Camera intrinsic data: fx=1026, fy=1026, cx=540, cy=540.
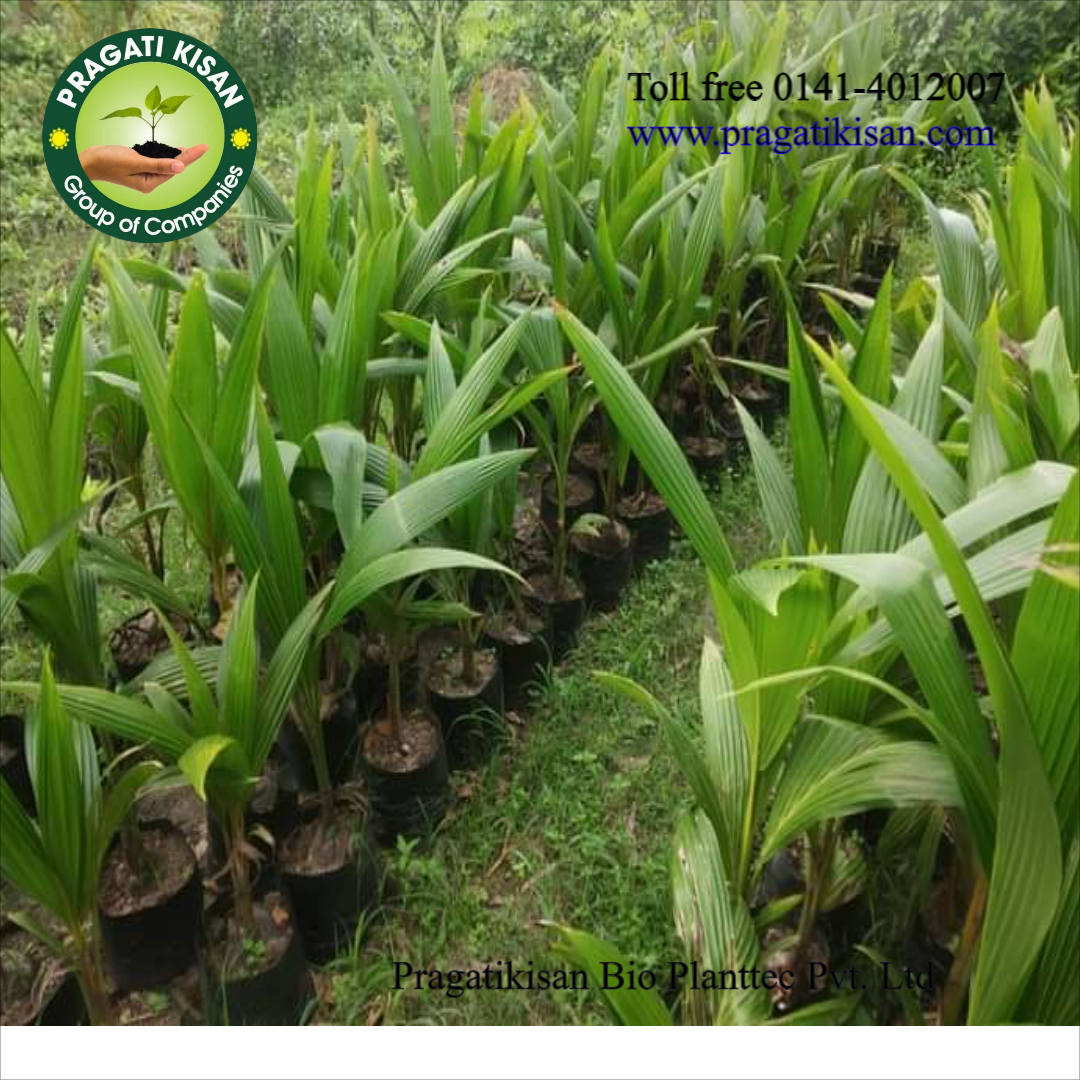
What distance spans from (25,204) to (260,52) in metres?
0.43

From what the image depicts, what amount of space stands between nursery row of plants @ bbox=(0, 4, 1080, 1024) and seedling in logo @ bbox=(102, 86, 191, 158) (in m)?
0.10

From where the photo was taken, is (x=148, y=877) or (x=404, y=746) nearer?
(x=148, y=877)

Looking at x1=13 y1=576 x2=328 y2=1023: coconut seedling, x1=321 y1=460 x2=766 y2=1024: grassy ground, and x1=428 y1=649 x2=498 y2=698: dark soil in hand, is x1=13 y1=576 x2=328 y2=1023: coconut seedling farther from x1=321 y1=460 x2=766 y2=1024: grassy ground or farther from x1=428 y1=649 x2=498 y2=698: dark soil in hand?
x1=428 y1=649 x2=498 y2=698: dark soil in hand

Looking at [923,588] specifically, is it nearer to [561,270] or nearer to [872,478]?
[872,478]

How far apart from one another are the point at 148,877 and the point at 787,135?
1.42 metres

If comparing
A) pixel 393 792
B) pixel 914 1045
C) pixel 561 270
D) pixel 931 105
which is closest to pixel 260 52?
pixel 561 270

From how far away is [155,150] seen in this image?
703 millimetres

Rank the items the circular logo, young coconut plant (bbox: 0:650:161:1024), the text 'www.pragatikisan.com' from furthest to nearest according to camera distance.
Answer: the text 'www.pragatikisan.com'
the circular logo
young coconut plant (bbox: 0:650:161:1024)

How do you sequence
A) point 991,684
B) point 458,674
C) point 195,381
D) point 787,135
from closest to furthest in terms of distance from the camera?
1. point 991,684
2. point 195,381
3. point 458,674
4. point 787,135

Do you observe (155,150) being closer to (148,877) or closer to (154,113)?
(154,113)

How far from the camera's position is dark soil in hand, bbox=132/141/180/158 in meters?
0.70

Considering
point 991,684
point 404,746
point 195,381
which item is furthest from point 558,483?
point 991,684

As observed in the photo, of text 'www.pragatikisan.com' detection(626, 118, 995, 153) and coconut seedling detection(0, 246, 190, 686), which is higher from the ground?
text 'www.pragatikisan.com' detection(626, 118, 995, 153)

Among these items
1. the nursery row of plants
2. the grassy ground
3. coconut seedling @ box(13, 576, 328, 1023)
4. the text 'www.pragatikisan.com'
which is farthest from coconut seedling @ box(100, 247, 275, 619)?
the text 'www.pragatikisan.com'
